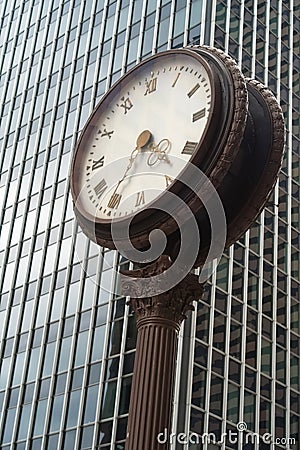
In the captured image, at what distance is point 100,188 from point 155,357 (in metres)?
1.72

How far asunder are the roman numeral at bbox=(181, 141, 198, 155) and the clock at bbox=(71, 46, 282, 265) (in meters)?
0.01

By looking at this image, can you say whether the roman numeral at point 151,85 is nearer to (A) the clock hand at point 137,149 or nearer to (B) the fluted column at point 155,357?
(A) the clock hand at point 137,149

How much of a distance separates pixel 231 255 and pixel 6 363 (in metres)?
10.6

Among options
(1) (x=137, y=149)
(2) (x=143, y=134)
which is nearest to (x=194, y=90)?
(2) (x=143, y=134)

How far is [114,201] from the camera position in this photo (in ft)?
25.2

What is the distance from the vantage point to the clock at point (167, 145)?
711cm

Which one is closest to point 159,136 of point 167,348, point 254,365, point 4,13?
point 167,348

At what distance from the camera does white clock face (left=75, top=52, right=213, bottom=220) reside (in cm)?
741

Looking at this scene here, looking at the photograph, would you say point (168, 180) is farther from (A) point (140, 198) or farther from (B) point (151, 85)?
(B) point (151, 85)

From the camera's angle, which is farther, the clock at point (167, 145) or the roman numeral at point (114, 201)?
the roman numeral at point (114, 201)

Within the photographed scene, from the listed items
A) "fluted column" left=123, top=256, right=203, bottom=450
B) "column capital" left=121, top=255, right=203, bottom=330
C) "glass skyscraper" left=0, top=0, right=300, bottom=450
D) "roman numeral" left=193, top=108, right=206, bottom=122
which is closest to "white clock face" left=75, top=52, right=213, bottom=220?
"roman numeral" left=193, top=108, right=206, bottom=122

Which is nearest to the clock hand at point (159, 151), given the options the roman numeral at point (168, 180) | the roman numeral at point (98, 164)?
the roman numeral at point (168, 180)

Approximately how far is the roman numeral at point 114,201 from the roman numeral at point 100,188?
192 mm

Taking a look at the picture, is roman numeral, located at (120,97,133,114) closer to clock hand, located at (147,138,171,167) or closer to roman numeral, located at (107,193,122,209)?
clock hand, located at (147,138,171,167)
